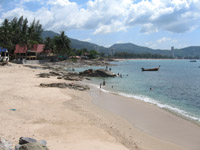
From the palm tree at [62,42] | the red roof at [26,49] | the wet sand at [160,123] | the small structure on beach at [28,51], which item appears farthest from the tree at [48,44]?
the wet sand at [160,123]

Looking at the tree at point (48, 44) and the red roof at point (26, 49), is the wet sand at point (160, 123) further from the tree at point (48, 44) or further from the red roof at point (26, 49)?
the tree at point (48, 44)

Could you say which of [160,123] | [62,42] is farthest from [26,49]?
[160,123]

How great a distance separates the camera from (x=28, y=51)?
240 feet

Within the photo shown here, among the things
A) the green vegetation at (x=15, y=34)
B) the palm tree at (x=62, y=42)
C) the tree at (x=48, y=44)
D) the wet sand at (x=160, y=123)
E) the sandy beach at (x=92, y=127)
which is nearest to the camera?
the sandy beach at (x=92, y=127)

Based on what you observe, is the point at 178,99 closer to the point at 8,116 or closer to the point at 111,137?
the point at 111,137

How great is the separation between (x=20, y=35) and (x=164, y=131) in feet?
229

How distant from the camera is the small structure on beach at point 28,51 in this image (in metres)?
71.4

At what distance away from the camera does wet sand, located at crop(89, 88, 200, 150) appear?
34.7 feet

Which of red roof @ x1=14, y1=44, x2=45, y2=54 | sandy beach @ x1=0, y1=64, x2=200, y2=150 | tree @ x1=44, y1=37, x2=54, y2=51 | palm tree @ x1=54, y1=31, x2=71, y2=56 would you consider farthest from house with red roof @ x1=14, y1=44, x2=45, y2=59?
sandy beach @ x1=0, y1=64, x2=200, y2=150

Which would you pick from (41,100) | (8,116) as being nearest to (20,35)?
Result: (41,100)

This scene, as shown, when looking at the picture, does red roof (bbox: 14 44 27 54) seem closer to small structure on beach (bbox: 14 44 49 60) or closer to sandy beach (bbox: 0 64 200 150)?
small structure on beach (bbox: 14 44 49 60)

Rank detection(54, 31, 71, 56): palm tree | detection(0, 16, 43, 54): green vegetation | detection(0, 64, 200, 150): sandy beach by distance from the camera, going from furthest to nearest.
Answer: detection(54, 31, 71, 56): palm tree
detection(0, 16, 43, 54): green vegetation
detection(0, 64, 200, 150): sandy beach

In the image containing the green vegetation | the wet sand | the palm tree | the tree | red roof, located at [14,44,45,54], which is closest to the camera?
the wet sand

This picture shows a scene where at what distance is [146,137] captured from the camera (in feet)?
34.4
